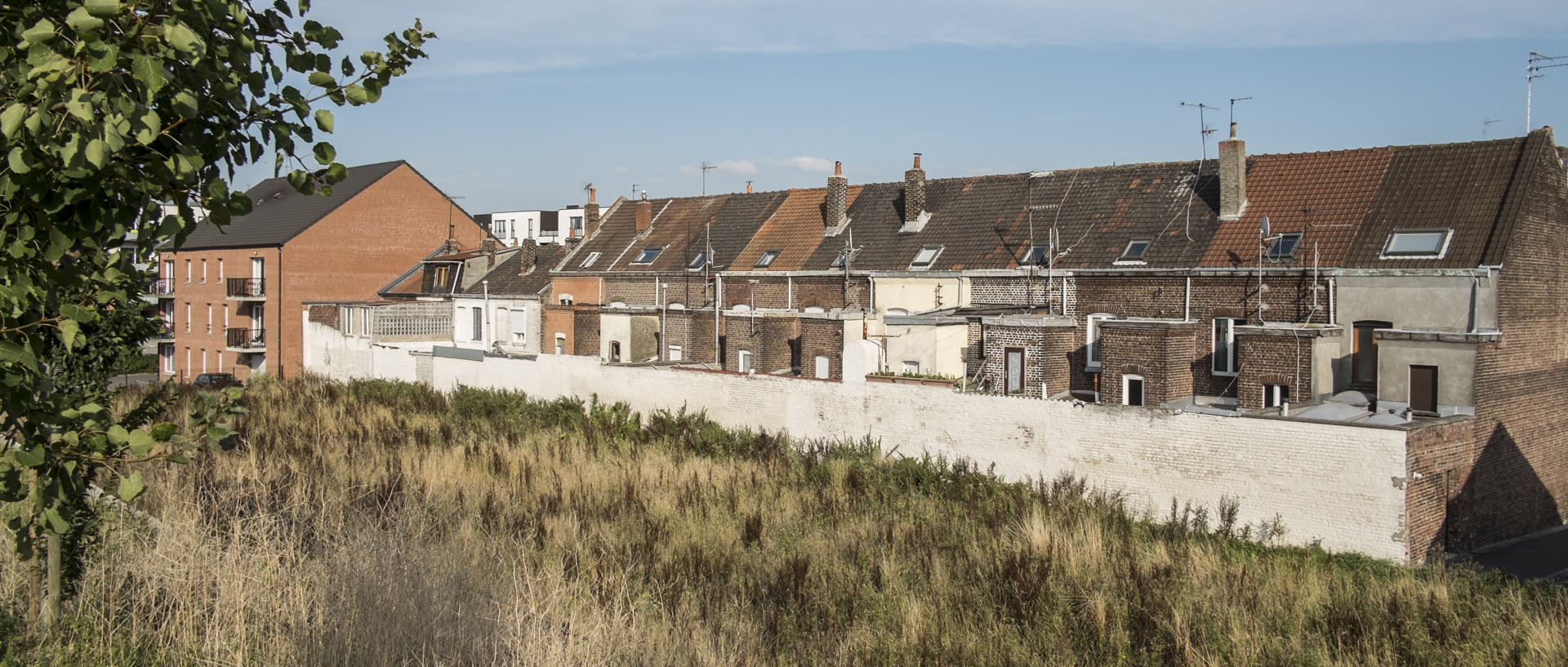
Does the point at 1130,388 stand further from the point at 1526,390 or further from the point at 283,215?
the point at 283,215

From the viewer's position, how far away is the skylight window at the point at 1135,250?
23875mm

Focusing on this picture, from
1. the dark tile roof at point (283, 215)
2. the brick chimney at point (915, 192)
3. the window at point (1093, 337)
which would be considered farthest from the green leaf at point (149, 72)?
the dark tile roof at point (283, 215)

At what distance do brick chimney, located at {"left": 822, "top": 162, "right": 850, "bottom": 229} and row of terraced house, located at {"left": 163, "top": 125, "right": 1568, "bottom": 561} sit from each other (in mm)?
78

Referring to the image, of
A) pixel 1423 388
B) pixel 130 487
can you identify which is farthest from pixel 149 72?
pixel 1423 388

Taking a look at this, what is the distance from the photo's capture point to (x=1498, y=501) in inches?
740

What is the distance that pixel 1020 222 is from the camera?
2711 centimetres

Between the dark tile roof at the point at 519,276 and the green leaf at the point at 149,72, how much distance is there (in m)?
33.8

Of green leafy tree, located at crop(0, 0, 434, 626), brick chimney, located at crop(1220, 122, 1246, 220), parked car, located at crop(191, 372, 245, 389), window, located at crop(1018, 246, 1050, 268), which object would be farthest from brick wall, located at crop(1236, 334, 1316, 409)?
parked car, located at crop(191, 372, 245, 389)

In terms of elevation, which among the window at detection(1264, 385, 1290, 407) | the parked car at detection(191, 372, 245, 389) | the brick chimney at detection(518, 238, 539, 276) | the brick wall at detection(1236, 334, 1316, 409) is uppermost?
the brick chimney at detection(518, 238, 539, 276)

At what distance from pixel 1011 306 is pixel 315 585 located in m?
20.2

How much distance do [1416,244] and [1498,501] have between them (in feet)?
16.6

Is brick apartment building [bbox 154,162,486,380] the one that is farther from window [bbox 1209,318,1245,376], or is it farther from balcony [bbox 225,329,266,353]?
window [bbox 1209,318,1245,376]

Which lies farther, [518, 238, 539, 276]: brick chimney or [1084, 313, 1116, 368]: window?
[518, 238, 539, 276]: brick chimney

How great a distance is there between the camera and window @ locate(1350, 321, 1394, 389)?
66.2 ft
